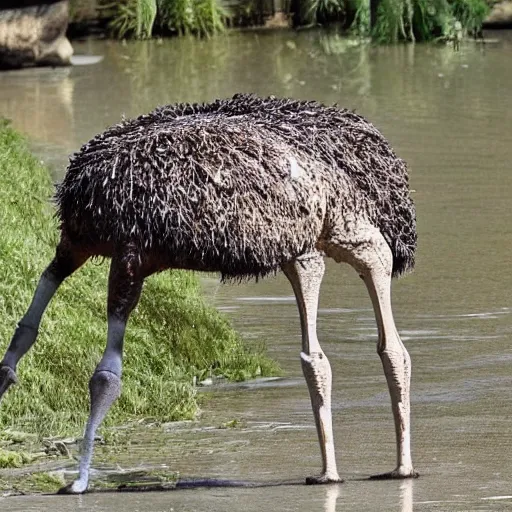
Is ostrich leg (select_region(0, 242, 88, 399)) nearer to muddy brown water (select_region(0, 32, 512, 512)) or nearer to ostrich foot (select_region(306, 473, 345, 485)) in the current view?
muddy brown water (select_region(0, 32, 512, 512))

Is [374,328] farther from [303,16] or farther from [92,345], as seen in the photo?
[303,16]

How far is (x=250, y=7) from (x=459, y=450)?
1836 cm

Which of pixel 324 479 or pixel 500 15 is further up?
pixel 324 479

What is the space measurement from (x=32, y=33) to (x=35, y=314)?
1456 cm

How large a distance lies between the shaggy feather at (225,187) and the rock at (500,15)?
701 inches

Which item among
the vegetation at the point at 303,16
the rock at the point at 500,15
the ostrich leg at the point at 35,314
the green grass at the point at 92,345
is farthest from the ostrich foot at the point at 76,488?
the rock at the point at 500,15

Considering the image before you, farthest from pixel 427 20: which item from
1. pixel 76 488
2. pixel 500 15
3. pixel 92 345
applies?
pixel 76 488

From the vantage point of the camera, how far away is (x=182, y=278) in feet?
29.1

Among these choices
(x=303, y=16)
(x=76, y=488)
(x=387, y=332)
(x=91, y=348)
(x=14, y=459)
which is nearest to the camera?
(x=76, y=488)

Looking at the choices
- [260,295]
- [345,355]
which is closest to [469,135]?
[260,295]

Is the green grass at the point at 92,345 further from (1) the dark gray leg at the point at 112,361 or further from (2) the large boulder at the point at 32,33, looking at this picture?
(2) the large boulder at the point at 32,33

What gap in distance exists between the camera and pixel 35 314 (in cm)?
539

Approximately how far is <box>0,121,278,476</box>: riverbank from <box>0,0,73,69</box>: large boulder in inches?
428

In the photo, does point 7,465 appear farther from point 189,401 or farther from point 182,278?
point 182,278
